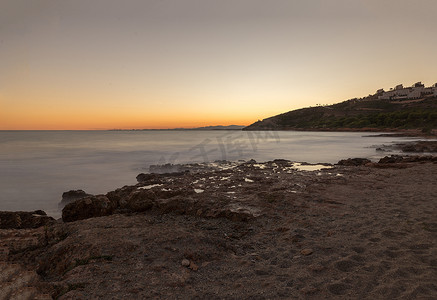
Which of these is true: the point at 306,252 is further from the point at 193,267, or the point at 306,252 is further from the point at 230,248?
the point at 193,267

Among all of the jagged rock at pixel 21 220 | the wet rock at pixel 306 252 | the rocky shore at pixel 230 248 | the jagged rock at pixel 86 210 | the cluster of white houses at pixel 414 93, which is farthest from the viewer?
the cluster of white houses at pixel 414 93

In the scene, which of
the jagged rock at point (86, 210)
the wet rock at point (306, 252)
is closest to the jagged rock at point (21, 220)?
the jagged rock at point (86, 210)

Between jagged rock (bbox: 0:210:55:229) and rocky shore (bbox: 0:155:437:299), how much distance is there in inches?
1.1

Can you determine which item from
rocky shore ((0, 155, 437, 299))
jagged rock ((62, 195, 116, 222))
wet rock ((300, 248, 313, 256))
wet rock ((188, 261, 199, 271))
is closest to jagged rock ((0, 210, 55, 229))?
rocky shore ((0, 155, 437, 299))

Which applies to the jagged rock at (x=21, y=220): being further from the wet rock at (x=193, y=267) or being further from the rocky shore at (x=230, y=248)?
the wet rock at (x=193, y=267)

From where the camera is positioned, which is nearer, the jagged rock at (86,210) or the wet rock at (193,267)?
the wet rock at (193,267)

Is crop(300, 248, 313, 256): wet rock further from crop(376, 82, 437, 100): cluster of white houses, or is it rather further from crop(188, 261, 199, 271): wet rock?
crop(376, 82, 437, 100): cluster of white houses

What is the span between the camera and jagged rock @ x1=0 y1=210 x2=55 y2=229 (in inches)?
224

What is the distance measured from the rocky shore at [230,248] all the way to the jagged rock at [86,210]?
0.02 m

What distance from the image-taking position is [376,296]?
8.80ft

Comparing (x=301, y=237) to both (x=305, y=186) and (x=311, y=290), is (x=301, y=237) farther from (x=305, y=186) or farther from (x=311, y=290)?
(x=305, y=186)

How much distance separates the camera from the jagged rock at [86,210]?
19.7 ft

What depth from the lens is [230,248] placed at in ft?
13.4

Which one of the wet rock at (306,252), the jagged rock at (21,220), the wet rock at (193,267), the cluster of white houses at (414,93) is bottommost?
the jagged rock at (21,220)
